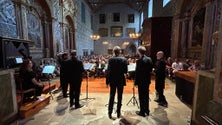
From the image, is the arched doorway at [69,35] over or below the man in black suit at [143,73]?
over

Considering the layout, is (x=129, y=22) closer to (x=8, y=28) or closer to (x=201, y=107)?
(x=8, y=28)

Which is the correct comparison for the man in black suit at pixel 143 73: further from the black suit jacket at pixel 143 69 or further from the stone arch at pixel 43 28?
the stone arch at pixel 43 28

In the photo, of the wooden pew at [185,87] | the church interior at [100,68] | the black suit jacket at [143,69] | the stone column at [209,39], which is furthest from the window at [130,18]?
the black suit jacket at [143,69]

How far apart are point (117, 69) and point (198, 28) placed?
5.29 m

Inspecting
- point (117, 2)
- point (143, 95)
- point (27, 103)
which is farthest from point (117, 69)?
point (117, 2)

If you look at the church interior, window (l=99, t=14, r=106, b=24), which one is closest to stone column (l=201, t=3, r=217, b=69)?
the church interior

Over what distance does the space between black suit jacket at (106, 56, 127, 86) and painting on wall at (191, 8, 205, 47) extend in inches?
191

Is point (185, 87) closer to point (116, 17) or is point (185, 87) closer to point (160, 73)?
point (160, 73)

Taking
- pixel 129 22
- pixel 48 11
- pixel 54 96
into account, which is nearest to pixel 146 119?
pixel 54 96

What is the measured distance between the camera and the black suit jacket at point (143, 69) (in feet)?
9.78

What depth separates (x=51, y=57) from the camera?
8.06 meters

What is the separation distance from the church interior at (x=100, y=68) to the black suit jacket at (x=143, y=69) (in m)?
0.87

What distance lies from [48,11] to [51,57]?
257 centimetres

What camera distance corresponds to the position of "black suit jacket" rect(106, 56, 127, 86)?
114 inches
